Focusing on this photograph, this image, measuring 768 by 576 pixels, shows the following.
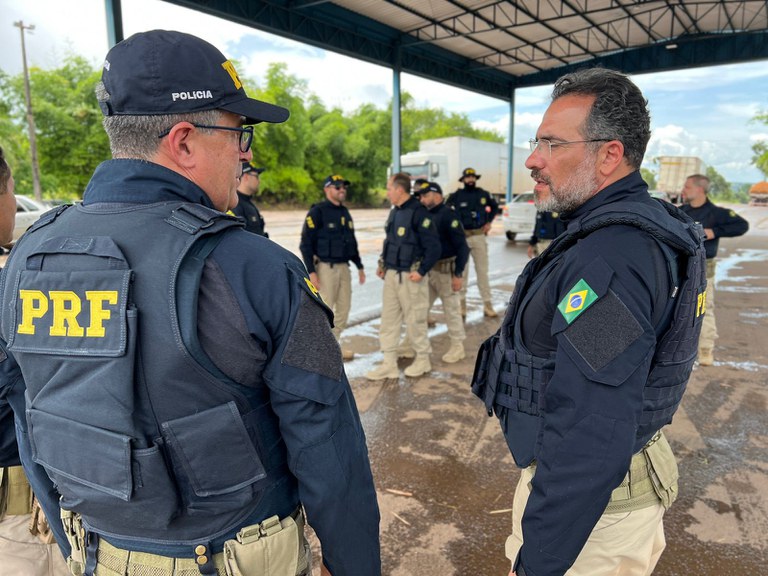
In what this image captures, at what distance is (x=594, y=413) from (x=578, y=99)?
90 centimetres

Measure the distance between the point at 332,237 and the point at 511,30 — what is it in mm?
12930

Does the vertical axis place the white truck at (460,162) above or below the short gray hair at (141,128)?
above

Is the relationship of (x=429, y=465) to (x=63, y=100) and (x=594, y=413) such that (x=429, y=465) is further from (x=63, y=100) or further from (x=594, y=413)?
(x=63, y=100)

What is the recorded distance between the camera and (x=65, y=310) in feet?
3.30

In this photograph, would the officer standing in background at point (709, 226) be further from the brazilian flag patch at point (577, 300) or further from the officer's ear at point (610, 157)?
the brazilian flag patch at point (577, 300)

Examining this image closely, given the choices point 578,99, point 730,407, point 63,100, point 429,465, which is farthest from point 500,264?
point 63,100

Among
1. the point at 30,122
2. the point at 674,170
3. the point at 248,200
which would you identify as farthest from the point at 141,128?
the point at 674,170

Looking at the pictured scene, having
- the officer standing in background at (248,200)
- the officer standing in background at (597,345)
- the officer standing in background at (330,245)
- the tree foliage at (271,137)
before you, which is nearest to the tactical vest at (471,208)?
the officer standing in background at (330,245)

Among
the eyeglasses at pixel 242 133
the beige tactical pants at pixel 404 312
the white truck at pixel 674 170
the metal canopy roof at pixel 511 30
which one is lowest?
the beige tactical pants at pixel 404 312

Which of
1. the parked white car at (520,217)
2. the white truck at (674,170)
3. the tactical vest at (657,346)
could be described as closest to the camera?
the tactical vest at (657,346)

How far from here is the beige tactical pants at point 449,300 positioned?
214 inches

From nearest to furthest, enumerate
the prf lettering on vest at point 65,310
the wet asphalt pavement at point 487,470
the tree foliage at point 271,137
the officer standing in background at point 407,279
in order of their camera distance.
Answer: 1. the prf lettering on vest at point 65,310
2. the wet asphalt pavement at point 487,470
3. the officer standing in background at point 407,279
4. the tree foliage at point 271,137

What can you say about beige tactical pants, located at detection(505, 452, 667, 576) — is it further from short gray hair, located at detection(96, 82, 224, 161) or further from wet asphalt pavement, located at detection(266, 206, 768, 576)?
short gray hair, located at detection(96, 82, 224, 161)

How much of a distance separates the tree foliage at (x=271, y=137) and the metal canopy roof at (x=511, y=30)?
19.1 ft
